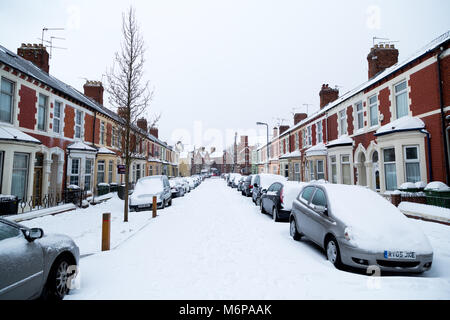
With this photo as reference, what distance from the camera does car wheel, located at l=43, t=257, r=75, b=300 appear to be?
310cm

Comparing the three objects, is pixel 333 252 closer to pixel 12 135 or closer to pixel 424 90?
pixel 424 90

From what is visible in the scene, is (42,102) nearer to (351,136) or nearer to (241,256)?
(241,256)

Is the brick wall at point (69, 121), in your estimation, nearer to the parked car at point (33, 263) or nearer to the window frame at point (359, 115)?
the parked car at point (33, 263)

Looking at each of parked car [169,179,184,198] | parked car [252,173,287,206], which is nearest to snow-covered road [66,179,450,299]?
parked car [252,173,287,206]

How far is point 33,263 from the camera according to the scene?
9.33 ft

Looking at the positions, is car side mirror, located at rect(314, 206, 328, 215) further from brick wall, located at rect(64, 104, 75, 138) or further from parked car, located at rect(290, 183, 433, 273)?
brick wall, located at rect(64, 104, 75, 138)

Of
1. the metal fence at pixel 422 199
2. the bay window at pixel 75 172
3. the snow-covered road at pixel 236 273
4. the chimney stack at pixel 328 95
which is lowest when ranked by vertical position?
the snow-covered road at pixel 236 273

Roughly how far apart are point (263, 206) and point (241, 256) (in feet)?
18.7

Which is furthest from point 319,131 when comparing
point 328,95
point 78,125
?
point 78,125

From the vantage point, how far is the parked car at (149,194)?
11508 mm

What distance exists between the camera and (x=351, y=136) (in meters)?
15.4

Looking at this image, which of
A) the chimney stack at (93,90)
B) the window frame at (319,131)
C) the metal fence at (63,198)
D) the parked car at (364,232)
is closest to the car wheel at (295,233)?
the parked car at (364,232)
